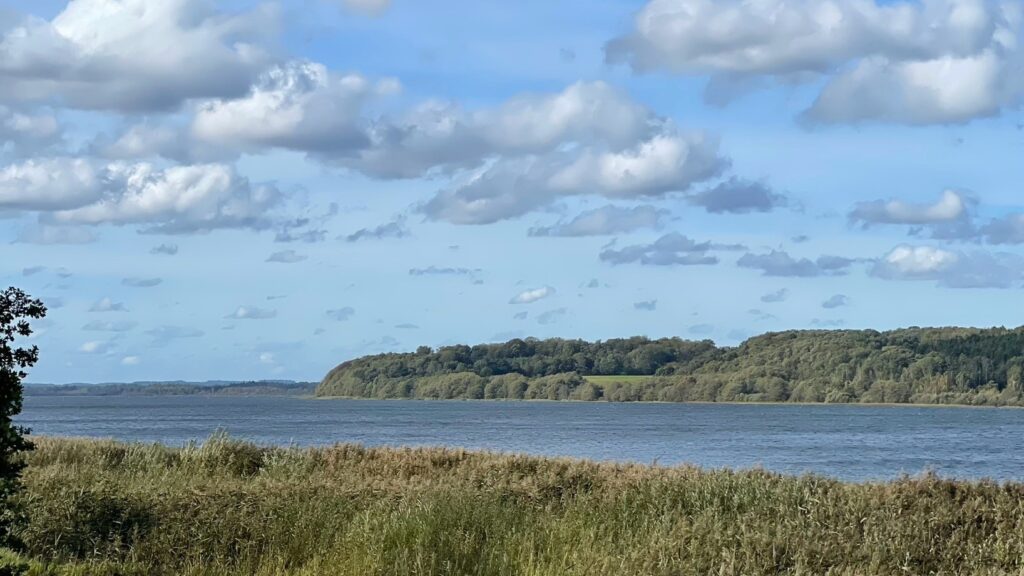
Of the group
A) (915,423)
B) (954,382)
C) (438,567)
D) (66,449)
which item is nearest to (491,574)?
(438,567)

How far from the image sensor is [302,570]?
1150cm

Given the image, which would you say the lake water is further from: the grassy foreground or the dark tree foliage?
the dark tree foliage

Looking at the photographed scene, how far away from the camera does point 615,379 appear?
186750 millimetres

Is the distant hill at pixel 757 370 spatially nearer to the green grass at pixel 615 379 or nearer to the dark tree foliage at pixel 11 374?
the green grass at pixel 615 379

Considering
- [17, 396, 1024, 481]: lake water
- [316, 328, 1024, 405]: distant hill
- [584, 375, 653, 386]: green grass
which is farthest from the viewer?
[584, 375, 653, 386]: green grass

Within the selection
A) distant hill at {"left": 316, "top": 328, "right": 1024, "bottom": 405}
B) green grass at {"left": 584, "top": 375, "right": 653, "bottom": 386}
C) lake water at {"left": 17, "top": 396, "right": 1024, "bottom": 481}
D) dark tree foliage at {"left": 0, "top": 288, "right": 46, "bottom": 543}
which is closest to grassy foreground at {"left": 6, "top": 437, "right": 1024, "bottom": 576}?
dark tree foliage at {"left": 0, "top": 288, "right": 46, "bottom": 543}

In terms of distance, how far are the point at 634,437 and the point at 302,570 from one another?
61.0 metres

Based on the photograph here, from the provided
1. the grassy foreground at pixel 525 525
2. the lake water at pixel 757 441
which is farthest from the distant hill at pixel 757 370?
the grassy foreground at pixel 525 525

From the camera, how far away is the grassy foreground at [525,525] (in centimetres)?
1191

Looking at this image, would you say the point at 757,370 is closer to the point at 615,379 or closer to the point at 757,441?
the point at 615,379

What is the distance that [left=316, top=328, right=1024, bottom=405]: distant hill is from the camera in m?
152

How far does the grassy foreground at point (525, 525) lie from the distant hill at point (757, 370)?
142339 mm

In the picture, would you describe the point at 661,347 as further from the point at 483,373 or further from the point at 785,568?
the point at 785,568

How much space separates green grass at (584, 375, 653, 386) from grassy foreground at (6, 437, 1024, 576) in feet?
535
